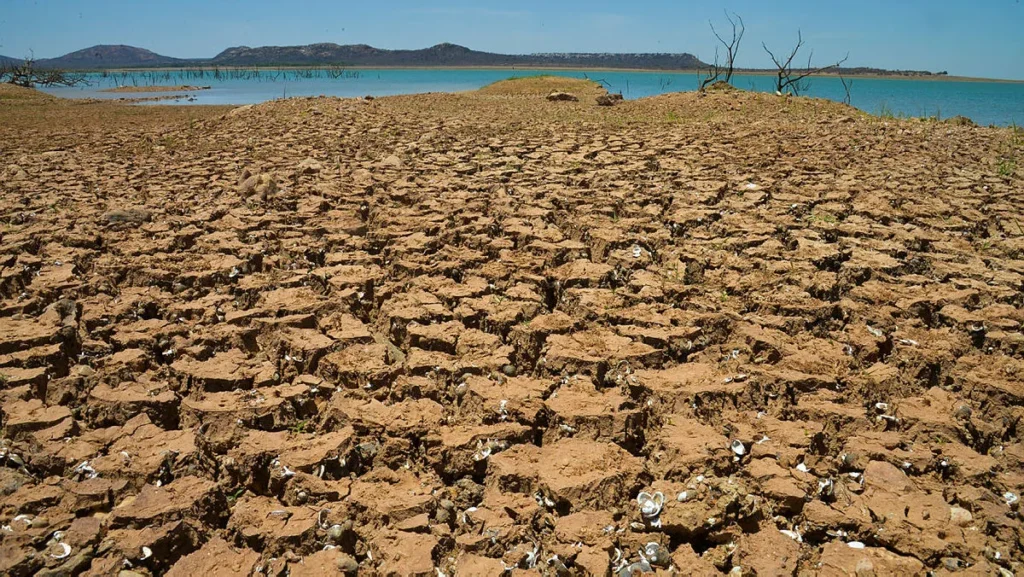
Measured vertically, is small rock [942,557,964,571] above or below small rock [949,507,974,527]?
below

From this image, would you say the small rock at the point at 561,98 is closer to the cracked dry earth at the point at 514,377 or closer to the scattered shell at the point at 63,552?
the cracked dry earth at the point at 514,377

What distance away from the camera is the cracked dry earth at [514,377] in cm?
163

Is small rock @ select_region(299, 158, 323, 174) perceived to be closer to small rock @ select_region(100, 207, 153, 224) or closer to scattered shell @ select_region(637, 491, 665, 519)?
small rock @ select_region(100, 207, 153, 224)

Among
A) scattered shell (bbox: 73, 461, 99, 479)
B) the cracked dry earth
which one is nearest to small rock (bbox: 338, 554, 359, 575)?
the cracked dry earth

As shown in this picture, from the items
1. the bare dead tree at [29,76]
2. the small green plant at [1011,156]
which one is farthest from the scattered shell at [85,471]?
the bare dead tree at [29,76]

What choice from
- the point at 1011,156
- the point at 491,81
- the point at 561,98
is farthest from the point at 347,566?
the point at 491,81

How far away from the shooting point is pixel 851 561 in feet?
5.09

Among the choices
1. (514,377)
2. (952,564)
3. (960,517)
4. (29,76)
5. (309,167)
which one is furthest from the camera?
(29,76)

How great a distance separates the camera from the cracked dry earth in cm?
163

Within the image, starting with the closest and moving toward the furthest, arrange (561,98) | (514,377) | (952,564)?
1. (952,564)
2. (514,377)
3. (561,98)

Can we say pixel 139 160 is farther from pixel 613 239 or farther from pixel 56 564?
pixel 56 564

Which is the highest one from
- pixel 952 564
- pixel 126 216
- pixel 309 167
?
pixel 309 167

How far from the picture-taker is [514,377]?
2352mm

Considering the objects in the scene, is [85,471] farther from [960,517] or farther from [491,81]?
[491,81]
